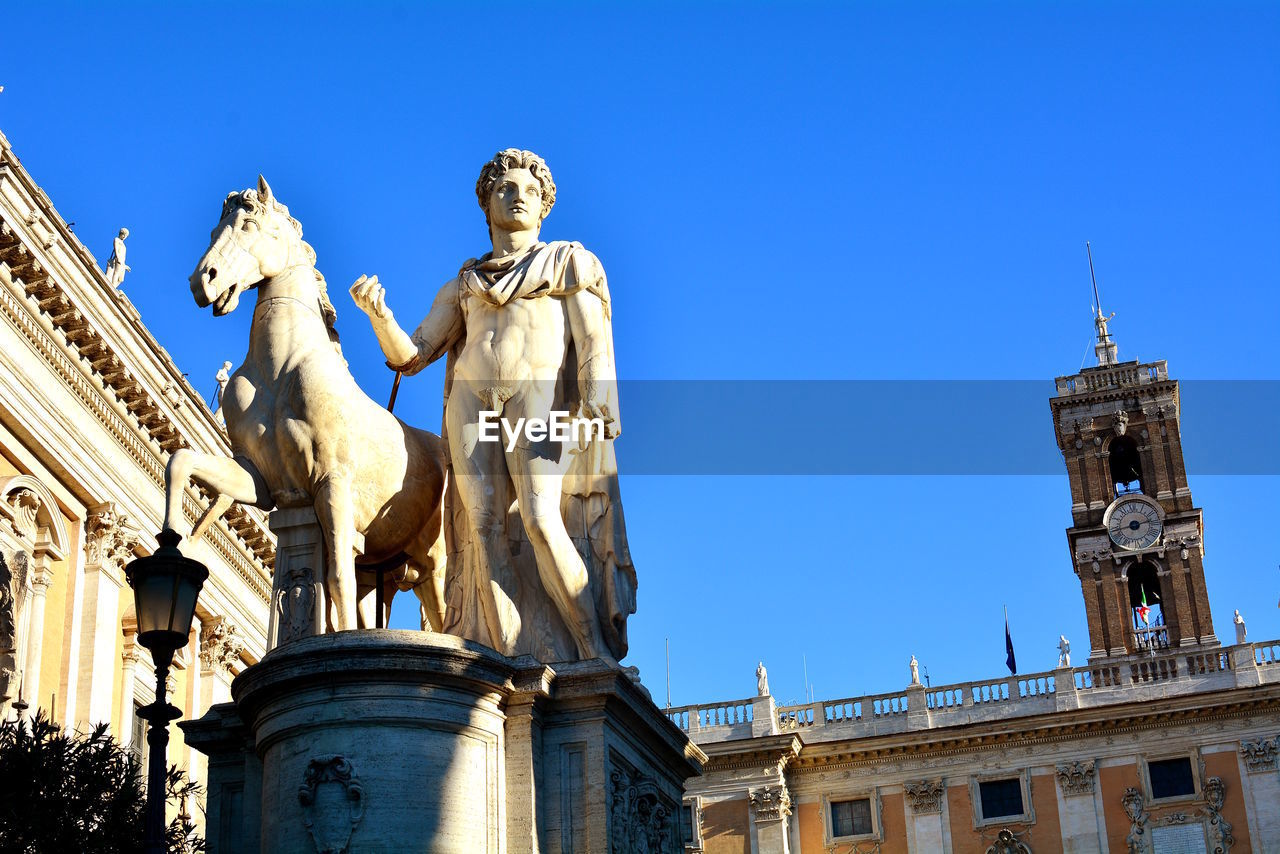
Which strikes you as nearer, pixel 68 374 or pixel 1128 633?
pixel 68 374

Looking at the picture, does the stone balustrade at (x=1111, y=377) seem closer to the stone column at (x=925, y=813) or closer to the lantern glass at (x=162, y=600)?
the stone column at (x=925, y=813)

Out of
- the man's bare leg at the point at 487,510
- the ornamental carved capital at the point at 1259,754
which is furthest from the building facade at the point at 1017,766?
the man's bare leg at the point at 487,510

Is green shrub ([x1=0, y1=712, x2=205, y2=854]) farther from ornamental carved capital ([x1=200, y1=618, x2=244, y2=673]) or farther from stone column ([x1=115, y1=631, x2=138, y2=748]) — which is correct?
ornamental carved capital ([x1=200, y1=618, x2=244, y2=673])

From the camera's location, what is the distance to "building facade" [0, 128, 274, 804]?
2547cm

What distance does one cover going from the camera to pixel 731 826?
154 ft

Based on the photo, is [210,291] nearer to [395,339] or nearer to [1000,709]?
[395,339]

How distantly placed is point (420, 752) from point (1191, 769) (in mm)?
Answer: 41208

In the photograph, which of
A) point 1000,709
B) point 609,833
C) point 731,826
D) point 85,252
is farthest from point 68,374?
point 1000,709

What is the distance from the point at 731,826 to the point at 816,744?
3.15 meters

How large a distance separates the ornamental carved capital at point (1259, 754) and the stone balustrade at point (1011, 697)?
155cm

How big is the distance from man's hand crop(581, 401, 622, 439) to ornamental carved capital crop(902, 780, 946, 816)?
39.3 metres

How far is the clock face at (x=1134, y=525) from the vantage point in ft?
208

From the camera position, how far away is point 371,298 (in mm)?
9406

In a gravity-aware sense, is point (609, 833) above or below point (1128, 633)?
below
